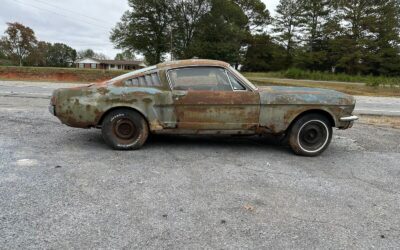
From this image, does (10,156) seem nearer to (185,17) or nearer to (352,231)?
(352,231)

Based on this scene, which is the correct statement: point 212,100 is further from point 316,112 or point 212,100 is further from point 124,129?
point 316,112

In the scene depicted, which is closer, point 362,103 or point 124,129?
point 124,129

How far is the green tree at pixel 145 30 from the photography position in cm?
4625

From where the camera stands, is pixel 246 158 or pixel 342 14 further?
pixel 342 14

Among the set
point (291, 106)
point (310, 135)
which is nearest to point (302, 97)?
point (291, 106)

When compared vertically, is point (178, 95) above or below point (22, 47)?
below

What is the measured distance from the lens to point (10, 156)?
4.40 m

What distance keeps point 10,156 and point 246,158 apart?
3431 mm

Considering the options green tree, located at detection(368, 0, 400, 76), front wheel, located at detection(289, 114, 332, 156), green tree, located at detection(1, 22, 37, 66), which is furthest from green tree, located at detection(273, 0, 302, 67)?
green tree, located at detection(1, 22, 37, 66)

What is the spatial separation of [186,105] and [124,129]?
1.06 meters

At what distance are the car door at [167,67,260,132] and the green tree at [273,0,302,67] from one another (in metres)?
46.4

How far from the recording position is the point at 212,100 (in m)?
4.78

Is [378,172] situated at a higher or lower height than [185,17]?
lower

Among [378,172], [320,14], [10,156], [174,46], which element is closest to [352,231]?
[378,172]
